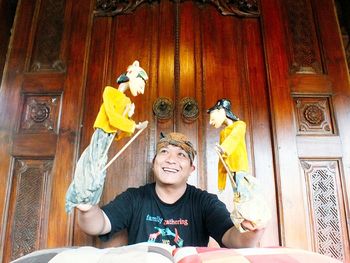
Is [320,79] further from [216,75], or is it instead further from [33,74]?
[33,74]

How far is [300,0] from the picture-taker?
1.56 metres

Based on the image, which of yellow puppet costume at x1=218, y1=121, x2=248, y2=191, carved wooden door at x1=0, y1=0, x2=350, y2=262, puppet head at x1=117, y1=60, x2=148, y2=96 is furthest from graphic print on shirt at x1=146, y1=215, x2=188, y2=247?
puppet head at x1=117, y1=60, x2=148, y2=96

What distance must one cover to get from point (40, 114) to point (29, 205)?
0.39 m

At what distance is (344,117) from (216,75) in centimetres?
58

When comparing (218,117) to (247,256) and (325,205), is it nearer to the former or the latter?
(247,256)

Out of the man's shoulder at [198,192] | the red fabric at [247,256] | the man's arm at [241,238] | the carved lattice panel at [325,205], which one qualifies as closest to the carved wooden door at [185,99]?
the carved lattice panel at [325,205]

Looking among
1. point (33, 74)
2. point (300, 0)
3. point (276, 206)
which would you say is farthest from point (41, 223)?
point (300, 0)

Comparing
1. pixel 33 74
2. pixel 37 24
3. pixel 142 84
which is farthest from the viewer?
pixel 37 24

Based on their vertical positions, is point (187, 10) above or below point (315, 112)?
above

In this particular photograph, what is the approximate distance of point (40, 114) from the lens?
1.38 metres

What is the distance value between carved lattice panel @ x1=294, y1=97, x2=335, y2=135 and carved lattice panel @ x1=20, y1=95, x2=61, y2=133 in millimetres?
1052

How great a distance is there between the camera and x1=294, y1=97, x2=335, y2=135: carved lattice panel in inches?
52.5

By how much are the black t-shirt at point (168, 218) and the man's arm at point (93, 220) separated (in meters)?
0.04

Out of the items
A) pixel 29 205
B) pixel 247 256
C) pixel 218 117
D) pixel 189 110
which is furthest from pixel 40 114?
pixel 247 256
